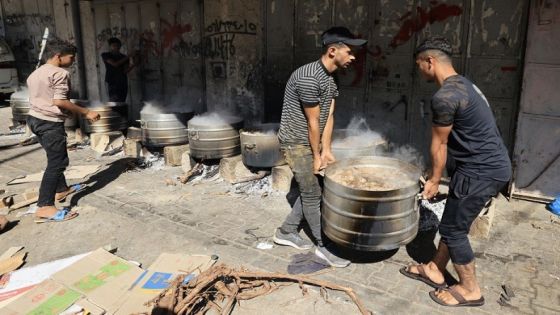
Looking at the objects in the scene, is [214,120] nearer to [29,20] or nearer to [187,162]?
[187,162]

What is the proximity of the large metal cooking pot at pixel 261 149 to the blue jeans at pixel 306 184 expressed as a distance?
1.98m

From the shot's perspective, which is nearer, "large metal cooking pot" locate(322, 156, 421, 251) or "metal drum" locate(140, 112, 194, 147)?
"large metal cooking pot" locate(322, 156, 421, 251)

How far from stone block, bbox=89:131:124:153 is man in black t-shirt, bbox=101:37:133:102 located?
128 centimetres

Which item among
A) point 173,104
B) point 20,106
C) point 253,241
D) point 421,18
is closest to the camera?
point 253,241

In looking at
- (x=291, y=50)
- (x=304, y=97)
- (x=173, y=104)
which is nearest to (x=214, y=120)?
(x=291, y=50)

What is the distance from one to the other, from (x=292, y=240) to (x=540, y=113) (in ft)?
11.7

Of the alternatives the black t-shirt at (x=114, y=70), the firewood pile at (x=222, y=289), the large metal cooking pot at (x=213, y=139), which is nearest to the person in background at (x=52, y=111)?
the large metal cooking pot at (x=213, y=139)

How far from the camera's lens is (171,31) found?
9727 millimetres

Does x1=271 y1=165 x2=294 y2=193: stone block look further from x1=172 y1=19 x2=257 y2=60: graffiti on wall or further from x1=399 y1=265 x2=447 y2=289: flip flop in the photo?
x1=172 y1=19 x2=257 y2=60: graffiti on wall

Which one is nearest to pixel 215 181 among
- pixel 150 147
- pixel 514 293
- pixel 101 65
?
pixel 150 147

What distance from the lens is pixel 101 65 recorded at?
11.5m

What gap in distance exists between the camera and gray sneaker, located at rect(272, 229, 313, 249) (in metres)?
4.82

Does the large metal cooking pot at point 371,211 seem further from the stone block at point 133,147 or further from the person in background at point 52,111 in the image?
the stone block at point 133,147

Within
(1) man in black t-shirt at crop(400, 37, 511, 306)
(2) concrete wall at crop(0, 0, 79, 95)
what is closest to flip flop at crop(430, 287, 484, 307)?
(1) man in black t-shirt at crop(400, 37, 511, 306)
